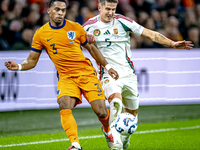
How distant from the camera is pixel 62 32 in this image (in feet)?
18.3

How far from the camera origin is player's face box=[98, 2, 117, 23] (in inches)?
233

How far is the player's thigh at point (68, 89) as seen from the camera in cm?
538

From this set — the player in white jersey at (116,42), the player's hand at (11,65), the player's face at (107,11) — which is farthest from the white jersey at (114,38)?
Answer: the player's hand at (11,65)

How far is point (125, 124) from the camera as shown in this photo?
17.3 feet

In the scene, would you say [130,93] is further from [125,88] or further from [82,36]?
[82,36]

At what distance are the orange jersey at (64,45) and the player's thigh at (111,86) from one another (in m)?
0.48

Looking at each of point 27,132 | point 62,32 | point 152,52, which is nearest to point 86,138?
point 27,132

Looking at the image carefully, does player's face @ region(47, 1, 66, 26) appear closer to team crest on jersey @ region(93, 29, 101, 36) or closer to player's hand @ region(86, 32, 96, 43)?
player's hand @ region(86, 32, 96, 43)

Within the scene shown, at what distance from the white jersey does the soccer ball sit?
97 centimetres

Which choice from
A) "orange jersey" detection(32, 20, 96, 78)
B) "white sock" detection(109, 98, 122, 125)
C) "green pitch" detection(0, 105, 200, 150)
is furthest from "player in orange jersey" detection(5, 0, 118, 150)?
"green pitch" detection(0, 105, 200, 150)

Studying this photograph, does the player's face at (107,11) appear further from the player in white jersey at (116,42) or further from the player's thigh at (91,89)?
the player's thigh at (91,89)

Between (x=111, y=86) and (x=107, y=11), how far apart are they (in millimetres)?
1206

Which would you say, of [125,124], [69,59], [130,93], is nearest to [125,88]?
[130,93]

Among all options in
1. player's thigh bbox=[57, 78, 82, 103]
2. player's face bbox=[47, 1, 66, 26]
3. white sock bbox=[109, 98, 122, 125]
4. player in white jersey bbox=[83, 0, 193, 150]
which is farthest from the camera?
player in white jersey bbox=[83, 0, 193, 150]
